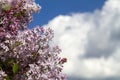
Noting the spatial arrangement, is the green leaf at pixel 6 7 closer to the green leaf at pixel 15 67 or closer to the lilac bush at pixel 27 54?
the lilac bush at pixel 27 54

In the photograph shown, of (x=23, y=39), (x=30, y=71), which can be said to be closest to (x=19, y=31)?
(x=23, y=39)

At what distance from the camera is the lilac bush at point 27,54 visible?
70.1 feet

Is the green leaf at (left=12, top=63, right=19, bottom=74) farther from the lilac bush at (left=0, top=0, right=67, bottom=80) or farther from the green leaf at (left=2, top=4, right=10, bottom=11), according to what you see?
the green leaf at (left=2, top=4, right=10, bottom=11)

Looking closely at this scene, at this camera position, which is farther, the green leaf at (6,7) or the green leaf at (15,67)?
the green leaf at (6,7)

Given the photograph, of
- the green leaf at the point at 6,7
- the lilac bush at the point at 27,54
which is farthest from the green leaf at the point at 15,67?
the green leaf at the point at 6,7

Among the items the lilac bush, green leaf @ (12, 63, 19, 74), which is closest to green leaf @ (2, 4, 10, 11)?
the lilac bush

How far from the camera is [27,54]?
21.6 metres

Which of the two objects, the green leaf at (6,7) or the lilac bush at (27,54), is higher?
the green leaf at (6,7)

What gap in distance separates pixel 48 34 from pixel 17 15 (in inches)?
82.4

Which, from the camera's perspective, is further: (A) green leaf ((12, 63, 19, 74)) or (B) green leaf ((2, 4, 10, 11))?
(B) green leaf ((2, 4, 10, 11))

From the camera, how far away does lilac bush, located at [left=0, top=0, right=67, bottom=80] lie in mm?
21359

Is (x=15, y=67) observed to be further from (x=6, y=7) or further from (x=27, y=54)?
(x=6, y=7)

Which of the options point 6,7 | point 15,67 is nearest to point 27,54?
point 15,67

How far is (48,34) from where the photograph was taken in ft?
72.1
